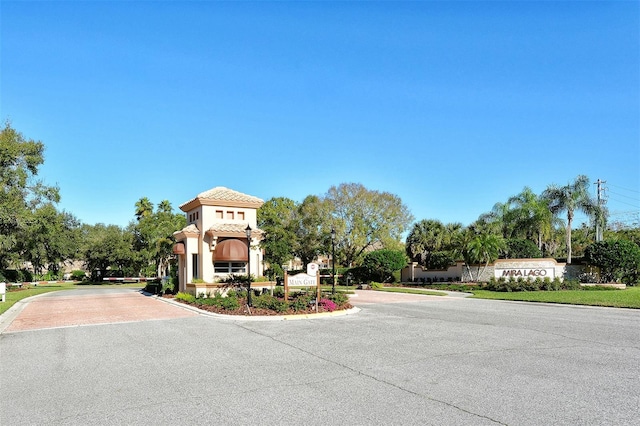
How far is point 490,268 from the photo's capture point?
36.0 m

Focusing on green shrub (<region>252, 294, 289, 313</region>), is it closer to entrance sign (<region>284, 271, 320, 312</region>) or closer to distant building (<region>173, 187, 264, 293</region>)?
entrance sign (<region>284, 271, 320, 312</region>)

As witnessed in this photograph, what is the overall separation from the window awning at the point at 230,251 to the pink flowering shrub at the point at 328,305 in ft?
26.1

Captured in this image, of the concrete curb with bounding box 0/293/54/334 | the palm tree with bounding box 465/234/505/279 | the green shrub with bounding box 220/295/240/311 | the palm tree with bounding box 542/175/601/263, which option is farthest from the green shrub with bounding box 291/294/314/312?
the palm tree with bounding box 542/175/601/263

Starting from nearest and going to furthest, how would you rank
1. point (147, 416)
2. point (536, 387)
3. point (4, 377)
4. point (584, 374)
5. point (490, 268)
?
point (147, 416) → point (536, 387) → point (584, 374) → point (4, 377) → point (490, 268)

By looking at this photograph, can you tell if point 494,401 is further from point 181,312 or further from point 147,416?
point 181,312

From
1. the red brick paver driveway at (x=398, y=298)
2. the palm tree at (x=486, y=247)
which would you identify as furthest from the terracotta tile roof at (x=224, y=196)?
the palm tree at (x=486, y=247)

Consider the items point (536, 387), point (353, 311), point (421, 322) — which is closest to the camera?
point (536, 387)

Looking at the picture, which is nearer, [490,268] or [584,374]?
[584,374]

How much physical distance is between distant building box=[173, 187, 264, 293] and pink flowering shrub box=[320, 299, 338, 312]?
24.8 ft

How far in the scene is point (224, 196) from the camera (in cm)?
2577

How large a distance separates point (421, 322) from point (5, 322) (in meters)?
14.3

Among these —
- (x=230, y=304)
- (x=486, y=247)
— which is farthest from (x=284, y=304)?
(x=486, y=247)

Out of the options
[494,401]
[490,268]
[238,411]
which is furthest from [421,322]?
[490,268]

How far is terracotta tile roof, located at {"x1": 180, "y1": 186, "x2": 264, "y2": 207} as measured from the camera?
25.2m
